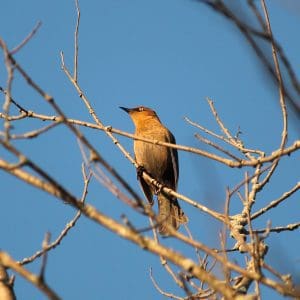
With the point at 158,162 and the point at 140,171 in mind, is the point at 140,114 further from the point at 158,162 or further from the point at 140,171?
the point at 140,171

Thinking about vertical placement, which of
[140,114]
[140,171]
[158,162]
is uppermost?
[140,114]

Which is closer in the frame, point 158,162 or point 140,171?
point 140,171

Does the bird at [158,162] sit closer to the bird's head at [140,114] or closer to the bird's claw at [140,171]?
the bird's claw at [140,171]

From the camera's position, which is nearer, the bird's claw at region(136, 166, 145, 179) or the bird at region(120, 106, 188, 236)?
the bird at region(120, 106, 188, 236)

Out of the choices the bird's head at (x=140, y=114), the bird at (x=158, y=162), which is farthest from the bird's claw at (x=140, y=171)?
the bird's head at (x=140, y=114)

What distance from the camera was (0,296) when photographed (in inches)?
107

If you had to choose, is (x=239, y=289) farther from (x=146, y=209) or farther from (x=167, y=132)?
(x=167, y=132)

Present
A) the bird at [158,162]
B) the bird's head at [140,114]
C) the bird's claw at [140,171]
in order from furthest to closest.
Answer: the bird's head at [140,114]
the bird's claw at [140,171]
the bird at [158,162]

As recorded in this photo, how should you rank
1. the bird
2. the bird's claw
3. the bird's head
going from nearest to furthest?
1. the bird
2. the bird's claw
3. the bird's head

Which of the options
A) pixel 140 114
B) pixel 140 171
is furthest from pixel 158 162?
pixel 140 114

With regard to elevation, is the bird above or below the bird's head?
below

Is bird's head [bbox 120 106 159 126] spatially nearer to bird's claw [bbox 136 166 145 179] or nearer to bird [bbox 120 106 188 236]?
bird [bbox 120 106 188 236]

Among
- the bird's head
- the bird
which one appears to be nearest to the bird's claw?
the bird

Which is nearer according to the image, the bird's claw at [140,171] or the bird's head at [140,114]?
the bird's claw at [140,171]
